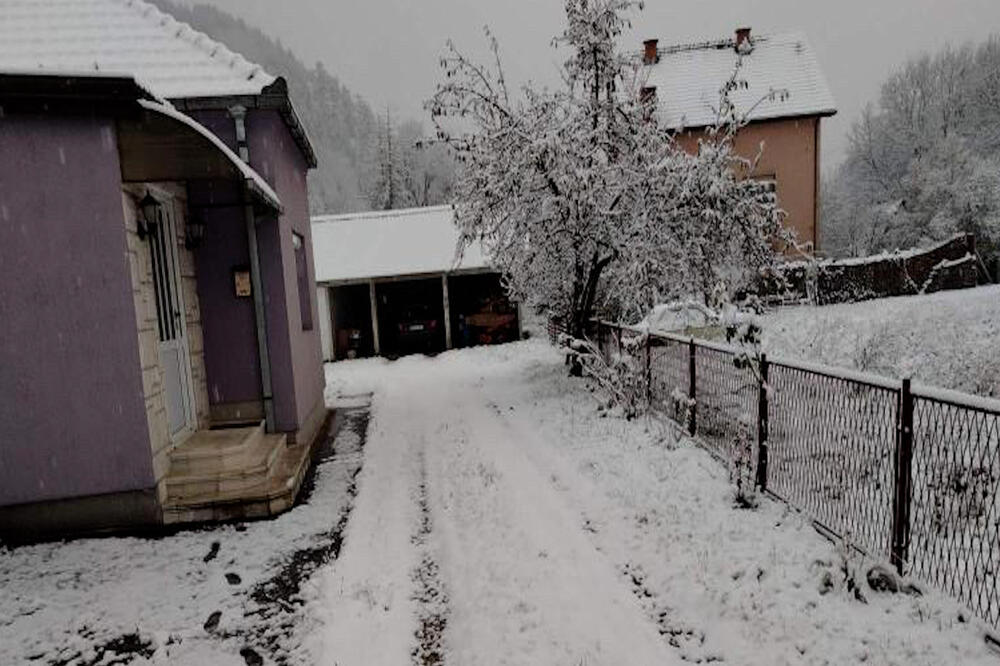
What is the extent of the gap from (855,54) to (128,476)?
715ft

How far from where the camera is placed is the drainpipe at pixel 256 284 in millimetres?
6855

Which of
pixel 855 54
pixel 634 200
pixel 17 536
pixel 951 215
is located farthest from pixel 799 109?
pixel 855 54

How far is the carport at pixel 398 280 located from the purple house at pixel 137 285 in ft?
34.8

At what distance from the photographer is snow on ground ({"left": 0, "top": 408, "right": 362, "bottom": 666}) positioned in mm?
3492

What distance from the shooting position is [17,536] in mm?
4891

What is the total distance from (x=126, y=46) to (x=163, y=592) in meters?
6.72

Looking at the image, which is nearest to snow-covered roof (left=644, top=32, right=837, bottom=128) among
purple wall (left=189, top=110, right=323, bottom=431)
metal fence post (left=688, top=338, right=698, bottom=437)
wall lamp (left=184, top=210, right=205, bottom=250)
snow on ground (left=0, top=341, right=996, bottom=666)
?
metal fence post (left=688, top=338, right=698, bottom=437)

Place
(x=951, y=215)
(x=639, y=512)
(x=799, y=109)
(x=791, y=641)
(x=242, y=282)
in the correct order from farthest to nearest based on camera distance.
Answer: (x=951, y=215) < (x=799, y=109) < (x=242, y=282) < (x=639, y=512) < (x=791, y=641)

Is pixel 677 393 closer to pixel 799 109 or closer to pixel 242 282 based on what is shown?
pixel 242 282

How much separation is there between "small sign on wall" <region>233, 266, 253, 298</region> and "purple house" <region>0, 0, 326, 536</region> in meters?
0.02

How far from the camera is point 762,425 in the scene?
4945 millimetres

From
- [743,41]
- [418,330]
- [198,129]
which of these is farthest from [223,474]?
[743,41]

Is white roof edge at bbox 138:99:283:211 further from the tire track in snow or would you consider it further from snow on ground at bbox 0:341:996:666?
the tire track in snow

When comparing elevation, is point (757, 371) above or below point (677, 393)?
above
